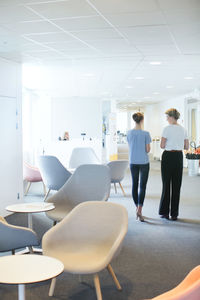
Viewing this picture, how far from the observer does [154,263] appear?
4.46 metres

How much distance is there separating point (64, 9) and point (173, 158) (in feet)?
9.76

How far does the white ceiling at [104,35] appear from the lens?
4.14m

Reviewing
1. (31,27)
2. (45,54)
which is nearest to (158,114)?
(45,54)

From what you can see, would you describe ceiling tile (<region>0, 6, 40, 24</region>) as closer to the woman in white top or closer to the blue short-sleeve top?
the blue short-sleeve top

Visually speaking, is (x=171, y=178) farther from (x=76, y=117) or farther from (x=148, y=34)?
(x=76, y=117)

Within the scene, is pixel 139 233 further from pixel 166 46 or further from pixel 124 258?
pixel 166 46

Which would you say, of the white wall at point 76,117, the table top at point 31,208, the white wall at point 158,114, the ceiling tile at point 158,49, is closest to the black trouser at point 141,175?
the ceiling tile at point 158,49

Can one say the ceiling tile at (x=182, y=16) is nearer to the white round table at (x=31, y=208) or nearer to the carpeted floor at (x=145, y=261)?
the white round table at (x=31, y=208)

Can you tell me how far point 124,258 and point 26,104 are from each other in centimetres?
925

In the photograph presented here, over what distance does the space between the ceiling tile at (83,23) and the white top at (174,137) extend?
2.05 metres

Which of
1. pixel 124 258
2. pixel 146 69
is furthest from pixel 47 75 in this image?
pixel 124 258

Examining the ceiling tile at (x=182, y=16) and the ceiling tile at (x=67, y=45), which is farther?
the ceiling tile at (x=67, y=45)

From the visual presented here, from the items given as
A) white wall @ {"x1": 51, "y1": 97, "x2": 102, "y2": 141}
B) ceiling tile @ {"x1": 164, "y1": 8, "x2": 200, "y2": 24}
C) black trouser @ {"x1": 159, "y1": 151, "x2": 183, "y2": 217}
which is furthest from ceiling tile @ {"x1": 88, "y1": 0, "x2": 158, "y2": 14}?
white wall @ {"x1": 51, "y1": 97, "x2": 102, "y2": 141}

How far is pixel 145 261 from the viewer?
453 cm
